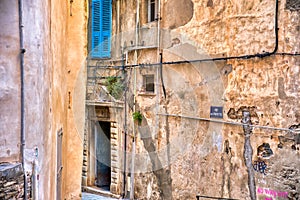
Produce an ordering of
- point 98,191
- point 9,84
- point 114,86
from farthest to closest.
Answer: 1. point 98,191
2. point 114,86
3. point 9,84

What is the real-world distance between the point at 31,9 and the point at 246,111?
4756 mm

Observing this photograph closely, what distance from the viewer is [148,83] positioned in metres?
10.7

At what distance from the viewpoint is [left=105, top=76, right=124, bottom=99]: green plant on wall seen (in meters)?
11.5

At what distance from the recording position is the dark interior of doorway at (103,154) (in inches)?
500

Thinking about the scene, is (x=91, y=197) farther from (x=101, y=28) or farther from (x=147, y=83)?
(x=101, y=28)

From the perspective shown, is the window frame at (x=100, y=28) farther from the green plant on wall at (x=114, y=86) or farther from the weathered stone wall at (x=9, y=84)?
the weathered stone wall at (x=9, y=84)

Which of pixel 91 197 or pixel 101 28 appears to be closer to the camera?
pixel 91 197

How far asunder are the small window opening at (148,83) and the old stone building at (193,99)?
5 centimetres

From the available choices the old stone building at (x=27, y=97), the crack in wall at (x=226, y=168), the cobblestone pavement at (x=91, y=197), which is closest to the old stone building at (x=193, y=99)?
the crack in wall at (x=226, y=168)

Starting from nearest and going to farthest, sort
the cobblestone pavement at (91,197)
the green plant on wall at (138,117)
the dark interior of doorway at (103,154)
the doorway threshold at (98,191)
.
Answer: the green plant on wall at (138,117)
the cobblestone pavement at (91,197)
the doorway threshold at (98,191)
the dark interior of doorway at (103,154)

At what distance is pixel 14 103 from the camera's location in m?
4.25

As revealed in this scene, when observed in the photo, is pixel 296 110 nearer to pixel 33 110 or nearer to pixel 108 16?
pixel 33 110

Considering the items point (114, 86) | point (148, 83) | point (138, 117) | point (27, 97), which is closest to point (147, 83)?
point (148, 83)

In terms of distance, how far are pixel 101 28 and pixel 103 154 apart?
4078mm
